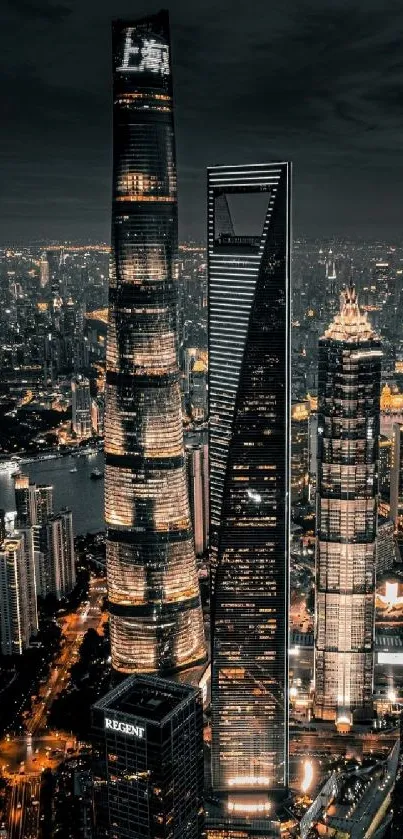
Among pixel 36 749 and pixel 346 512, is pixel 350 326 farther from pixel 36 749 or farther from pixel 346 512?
pixel 36 749

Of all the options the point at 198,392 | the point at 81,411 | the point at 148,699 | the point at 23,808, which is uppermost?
the point at 198,392

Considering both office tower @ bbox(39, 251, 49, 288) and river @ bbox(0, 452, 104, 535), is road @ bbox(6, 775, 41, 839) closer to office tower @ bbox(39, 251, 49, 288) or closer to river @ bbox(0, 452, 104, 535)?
river @ bbox(0, 452, 104, 535)

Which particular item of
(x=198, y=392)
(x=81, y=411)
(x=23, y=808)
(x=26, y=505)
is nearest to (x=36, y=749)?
(x=23, y=808)

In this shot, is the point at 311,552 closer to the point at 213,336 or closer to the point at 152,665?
the point at 152,665

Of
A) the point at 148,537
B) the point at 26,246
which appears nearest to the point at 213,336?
the point at 148,537

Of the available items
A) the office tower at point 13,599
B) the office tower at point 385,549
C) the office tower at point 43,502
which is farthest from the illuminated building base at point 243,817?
the office tower at point 43,502

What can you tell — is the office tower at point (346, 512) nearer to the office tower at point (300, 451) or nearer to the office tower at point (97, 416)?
the office tower at point (300, 451)
